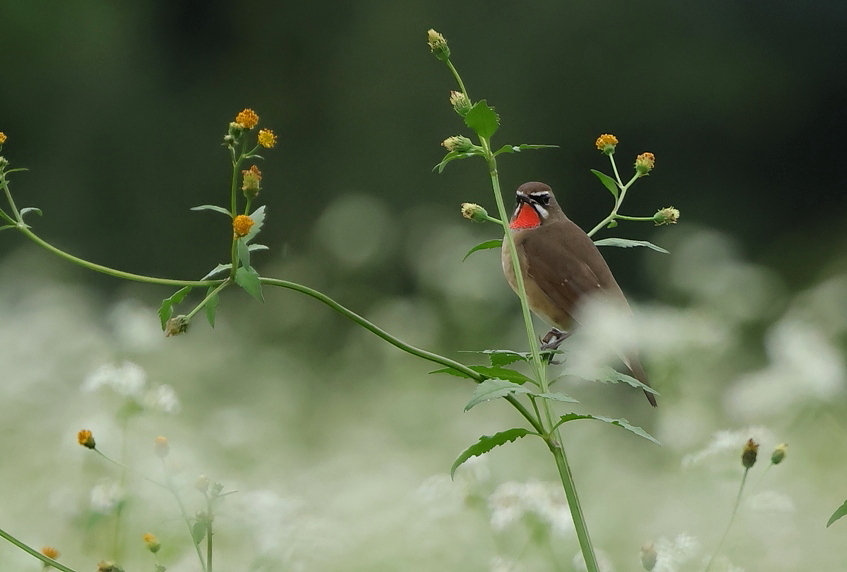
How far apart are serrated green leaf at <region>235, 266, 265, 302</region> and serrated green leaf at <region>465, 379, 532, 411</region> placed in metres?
0.18

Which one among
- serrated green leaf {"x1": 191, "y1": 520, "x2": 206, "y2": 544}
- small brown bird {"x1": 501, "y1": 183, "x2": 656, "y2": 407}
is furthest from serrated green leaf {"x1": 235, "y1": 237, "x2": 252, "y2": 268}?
small brown bird {"x1": 501, "y1": 183, "x2": 656, "y2": 407}

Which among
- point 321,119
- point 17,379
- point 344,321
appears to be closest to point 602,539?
point 17,379

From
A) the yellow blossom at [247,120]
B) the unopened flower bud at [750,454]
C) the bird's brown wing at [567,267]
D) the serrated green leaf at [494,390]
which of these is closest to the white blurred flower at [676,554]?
the unopened flower bud at [750,454]

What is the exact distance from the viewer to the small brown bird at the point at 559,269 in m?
1.41

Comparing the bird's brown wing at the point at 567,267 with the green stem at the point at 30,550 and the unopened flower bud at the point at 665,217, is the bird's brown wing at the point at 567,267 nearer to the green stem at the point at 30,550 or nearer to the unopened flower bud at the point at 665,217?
the unopened flower bud at the point at 665,217

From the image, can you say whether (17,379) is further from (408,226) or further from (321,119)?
(321,119)

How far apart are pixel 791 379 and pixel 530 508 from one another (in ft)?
1.12

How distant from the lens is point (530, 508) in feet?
3.83

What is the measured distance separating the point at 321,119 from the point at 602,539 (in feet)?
16.0

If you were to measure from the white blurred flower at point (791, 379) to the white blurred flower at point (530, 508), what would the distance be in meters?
0.22

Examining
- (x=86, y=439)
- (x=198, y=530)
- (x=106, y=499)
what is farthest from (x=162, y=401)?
(x=198, y=530)

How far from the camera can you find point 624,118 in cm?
591

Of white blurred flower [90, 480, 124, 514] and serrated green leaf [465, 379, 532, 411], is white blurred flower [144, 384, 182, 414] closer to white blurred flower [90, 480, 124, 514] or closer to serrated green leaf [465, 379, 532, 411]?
white blurred flower [90, 480, 124, 514]

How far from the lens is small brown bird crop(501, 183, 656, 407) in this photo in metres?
1.41
